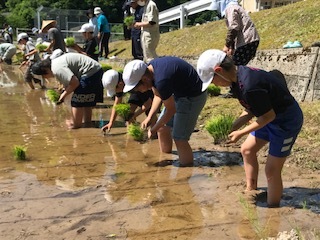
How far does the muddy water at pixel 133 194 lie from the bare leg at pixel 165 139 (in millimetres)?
109

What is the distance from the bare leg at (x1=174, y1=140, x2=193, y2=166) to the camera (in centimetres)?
409

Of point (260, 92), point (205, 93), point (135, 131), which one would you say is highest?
point (260, 92)

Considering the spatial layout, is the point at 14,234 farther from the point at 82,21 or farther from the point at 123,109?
the point at 82,21

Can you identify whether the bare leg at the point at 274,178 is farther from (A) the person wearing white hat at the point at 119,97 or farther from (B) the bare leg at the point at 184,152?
(A) the person wearing white hat at the point at 119,97

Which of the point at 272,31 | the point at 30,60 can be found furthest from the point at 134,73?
the point at 30,60

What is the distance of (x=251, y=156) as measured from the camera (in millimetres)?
3242

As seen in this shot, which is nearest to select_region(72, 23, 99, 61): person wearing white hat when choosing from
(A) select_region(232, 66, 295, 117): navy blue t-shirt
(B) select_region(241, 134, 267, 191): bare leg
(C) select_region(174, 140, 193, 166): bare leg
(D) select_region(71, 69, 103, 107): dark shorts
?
(D) select_region(71, 69, 103, 107): dark shorts

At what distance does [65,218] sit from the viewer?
2.95m

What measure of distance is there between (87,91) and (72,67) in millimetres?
401

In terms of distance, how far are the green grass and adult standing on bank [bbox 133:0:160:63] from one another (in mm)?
A: 1536

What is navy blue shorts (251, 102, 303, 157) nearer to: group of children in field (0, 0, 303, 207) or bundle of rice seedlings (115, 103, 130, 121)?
group of children in field (0, 0, 303, 207)

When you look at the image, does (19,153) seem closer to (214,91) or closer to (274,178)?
(274,178)

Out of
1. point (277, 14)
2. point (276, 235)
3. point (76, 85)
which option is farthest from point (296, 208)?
point (277, 14)

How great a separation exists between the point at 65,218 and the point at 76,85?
9.94 feet
